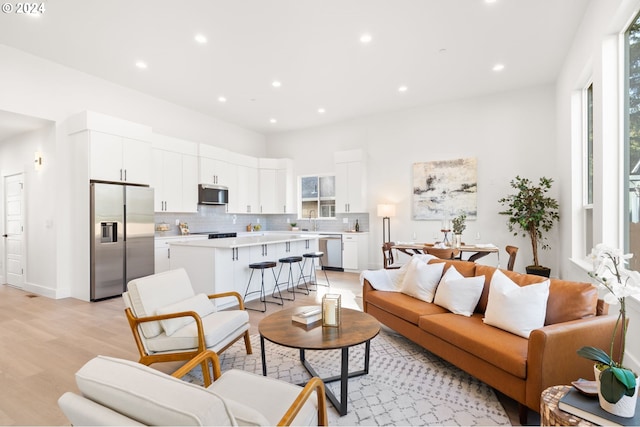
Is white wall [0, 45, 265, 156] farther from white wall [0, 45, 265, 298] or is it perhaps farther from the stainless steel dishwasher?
the stainless steel dishwasher

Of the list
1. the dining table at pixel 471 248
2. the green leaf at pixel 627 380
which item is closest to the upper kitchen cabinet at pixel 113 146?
the dining table at pixel 471 248

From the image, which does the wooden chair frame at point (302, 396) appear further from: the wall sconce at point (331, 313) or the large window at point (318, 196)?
the large window at point (318, 196)

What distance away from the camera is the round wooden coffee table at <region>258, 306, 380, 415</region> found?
2.09m

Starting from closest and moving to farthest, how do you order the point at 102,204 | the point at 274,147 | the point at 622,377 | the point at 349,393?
the point at 622,377
the point at 349,393
the point at 102,204
the point at 274,147

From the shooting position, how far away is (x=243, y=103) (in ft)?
22.0

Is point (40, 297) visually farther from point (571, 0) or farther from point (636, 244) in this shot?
point (571, 0)

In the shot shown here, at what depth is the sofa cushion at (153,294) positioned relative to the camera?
8.04 feet

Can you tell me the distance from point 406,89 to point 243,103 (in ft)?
10.7

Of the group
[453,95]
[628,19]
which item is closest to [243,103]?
[453,95]

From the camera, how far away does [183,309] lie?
2621mm

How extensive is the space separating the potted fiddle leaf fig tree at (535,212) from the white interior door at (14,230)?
8.54 metres

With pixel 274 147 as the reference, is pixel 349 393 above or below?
below

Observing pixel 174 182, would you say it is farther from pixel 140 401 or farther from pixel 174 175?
pixel 140 401

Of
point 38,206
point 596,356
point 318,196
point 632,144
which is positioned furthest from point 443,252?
point 38,206
